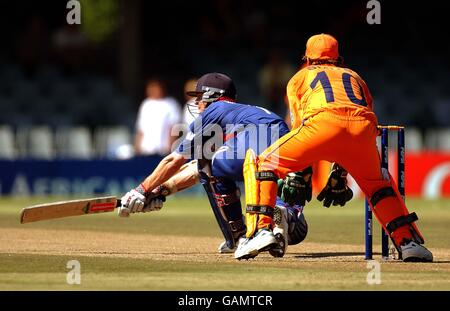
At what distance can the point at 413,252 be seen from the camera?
10.1 meters

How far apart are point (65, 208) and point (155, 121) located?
9.64 meters

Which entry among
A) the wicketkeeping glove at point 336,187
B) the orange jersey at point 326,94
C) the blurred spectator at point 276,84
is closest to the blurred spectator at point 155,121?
the blurred spectator at point 276,84

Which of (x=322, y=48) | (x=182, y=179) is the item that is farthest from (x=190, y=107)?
(x=322, y=48)

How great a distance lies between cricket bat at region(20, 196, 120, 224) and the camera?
10.8 meters

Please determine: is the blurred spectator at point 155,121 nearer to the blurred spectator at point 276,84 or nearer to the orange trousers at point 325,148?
the blurred spectator at point 276,84

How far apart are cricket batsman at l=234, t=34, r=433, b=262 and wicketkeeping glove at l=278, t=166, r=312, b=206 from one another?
14.5 inches

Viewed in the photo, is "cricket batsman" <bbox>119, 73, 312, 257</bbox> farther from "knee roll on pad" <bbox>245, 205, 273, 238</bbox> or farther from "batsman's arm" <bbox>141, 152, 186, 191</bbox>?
"knee roll on pad" <bbox>245, 205, 273, 238</bbox>

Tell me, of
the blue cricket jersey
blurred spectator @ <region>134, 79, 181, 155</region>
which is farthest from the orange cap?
blurred spectator @ <region>134, 79, 181, 155</region>

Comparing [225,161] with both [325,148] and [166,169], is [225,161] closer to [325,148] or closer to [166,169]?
[166,169]

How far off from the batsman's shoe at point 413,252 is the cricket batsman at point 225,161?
36.3 inches

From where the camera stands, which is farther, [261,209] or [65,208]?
[65,208]

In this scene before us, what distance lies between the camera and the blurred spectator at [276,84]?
25.4m

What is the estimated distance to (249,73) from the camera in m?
28.0
